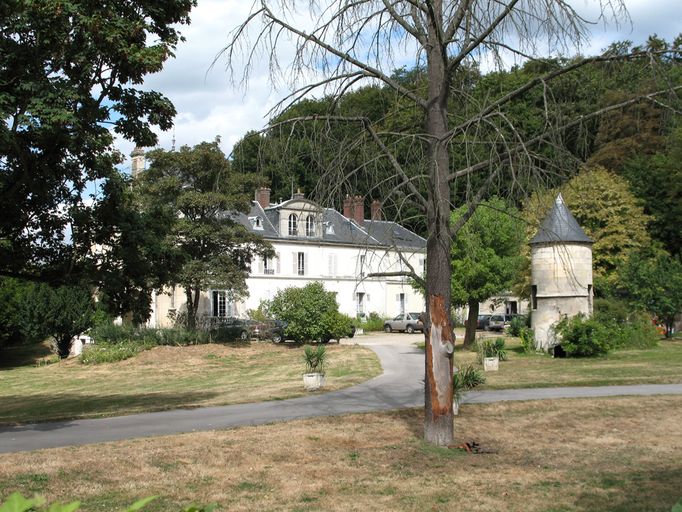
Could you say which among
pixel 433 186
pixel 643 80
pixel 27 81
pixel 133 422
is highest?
pixel 27 81

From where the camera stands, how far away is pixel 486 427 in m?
12.1

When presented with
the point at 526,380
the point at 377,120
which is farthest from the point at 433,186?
the point at 526,380

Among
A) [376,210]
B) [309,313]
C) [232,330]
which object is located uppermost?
[376,210]

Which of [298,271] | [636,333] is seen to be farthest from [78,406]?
[298,271]

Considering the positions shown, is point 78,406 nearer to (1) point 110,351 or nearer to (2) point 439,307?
(2) point 439,307

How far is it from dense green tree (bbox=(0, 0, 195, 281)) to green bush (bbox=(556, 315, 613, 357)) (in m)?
Answer: 18.2

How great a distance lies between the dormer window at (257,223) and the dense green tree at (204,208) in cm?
1442

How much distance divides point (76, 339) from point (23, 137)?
2613 centimetres

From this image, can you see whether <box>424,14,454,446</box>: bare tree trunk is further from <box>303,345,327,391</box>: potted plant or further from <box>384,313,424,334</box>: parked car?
<box>384,313,424,334</box>: parked car

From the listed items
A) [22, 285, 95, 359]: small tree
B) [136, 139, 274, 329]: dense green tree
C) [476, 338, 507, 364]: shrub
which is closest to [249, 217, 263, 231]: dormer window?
[136, 139, 274, 329]: dense green tree

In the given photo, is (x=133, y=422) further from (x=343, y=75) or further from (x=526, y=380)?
(x=526, y=380)

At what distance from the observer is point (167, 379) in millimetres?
24844

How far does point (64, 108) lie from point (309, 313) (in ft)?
80.0

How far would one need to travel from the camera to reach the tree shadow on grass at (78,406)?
14.5 meters
